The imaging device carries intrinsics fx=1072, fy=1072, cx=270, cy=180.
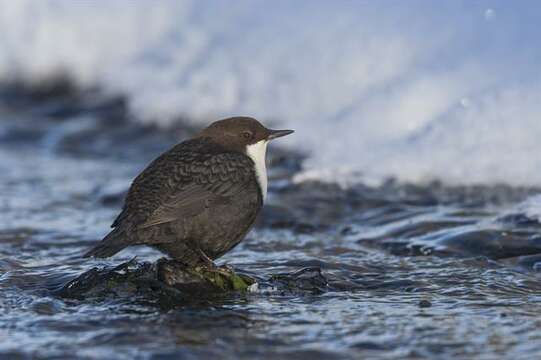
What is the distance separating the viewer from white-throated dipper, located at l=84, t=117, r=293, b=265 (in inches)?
192

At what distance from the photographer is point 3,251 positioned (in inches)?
240

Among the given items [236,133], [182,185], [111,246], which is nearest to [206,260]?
[182,185]

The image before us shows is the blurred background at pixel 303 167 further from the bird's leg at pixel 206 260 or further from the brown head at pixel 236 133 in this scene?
the brown head at pixel 236 133

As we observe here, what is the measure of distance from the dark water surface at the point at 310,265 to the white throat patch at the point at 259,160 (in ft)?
1.56

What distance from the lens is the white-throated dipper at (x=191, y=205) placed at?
488 centimetres

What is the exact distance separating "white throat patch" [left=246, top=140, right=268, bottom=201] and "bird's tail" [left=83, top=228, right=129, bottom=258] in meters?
0.75

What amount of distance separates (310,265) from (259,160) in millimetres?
645

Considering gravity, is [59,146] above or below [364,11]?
below

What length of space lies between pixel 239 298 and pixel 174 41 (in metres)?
6.88

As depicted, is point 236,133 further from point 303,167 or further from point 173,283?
point 303,167

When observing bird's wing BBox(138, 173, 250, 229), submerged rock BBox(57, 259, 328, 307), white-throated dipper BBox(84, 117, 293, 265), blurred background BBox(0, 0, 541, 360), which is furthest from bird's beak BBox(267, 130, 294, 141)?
submerged rock BBox(57, 259, 328, 307)

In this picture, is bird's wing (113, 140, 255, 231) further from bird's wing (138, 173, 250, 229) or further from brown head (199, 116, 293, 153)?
brown head (199, 116, 293, 153)

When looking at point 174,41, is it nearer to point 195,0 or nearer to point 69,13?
point 195,0

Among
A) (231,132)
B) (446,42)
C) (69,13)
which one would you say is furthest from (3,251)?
(69,13)
